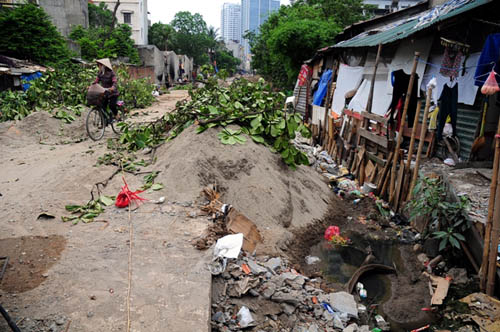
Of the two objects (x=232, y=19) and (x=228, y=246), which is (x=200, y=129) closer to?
(x=228, y=246)

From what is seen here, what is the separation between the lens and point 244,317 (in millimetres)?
2965

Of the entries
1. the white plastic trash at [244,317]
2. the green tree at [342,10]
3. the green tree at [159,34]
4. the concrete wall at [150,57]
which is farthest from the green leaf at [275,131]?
the green tree at [159,34]

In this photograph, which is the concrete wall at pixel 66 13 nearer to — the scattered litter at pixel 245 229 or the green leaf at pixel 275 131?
the green leaf at pixel 275 131

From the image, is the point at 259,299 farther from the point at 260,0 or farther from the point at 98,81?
the point at 260,0

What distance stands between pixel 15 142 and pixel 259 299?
698 centimetres

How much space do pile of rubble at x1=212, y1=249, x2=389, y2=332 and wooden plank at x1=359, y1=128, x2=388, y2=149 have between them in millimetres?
3490

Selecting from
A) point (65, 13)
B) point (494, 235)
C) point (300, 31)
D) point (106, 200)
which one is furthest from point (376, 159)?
Result: point (65, 13)

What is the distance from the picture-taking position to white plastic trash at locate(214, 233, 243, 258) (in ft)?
11.3

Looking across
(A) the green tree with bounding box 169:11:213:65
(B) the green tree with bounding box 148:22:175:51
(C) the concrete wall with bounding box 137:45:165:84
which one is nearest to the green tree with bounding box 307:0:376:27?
(C) the concrete wall with bounding box 137:45:165:84

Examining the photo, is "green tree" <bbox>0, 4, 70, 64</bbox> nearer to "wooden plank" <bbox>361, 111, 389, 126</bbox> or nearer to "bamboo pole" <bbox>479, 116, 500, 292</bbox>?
"wooden plank" <bbox>361, 111, 389, 126</bbox>

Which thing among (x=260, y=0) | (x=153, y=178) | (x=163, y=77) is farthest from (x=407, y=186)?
(x=260, y=0)

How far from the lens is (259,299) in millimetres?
3244

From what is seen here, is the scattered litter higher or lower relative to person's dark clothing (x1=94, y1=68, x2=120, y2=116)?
lower

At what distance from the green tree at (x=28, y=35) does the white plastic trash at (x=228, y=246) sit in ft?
46.0
